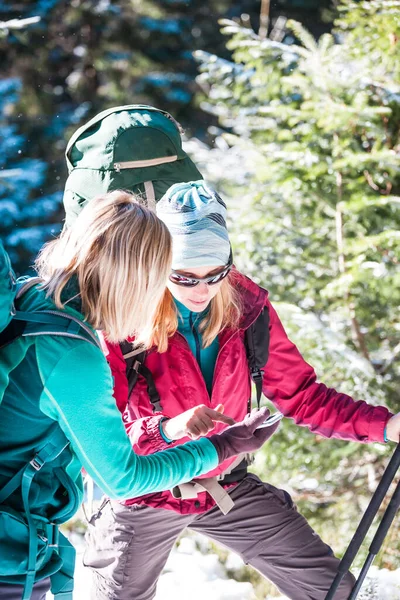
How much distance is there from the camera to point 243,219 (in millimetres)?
5066

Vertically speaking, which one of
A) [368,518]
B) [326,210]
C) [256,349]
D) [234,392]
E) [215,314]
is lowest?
[326,210]

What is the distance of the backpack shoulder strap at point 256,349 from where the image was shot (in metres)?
2.52

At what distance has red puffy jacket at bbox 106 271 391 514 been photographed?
241 centimetres

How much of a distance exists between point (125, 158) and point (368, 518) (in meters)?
1.54

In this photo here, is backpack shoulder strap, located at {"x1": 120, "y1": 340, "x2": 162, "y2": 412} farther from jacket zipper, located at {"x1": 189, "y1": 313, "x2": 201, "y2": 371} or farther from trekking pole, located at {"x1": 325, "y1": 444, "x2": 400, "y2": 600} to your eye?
trekking pole, located at {"x1": 325, "y1": 444, "x2": 400, "y2": 600}

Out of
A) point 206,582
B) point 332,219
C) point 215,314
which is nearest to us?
point 215,314

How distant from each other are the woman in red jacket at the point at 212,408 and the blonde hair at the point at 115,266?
0.55 metres

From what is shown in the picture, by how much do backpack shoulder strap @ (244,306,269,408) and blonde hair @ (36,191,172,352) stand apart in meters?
0.77

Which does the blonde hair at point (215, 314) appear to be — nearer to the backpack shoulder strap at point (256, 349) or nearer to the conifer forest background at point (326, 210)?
the backpack shoulder strap at point (256, 349)

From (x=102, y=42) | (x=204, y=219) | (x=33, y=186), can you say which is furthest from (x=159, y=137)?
(x=102, y=42)

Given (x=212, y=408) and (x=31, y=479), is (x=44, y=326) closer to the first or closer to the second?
(x=31, y=479)

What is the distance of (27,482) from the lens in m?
1.74

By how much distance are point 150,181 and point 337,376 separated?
250 centimetres

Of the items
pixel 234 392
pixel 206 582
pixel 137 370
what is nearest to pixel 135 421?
pixel 137 370
